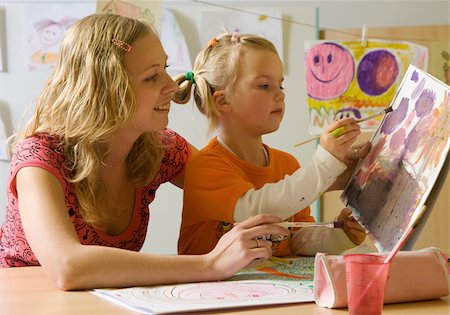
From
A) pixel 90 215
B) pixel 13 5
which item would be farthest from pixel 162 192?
pixel 90 215

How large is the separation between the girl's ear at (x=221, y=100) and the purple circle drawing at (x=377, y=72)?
126cm

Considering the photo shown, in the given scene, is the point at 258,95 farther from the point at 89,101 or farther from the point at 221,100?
the point at 89,101

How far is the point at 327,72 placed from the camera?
2732 mm

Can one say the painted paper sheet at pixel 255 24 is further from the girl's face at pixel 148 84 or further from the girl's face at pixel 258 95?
the girl's face at pixel 148 84

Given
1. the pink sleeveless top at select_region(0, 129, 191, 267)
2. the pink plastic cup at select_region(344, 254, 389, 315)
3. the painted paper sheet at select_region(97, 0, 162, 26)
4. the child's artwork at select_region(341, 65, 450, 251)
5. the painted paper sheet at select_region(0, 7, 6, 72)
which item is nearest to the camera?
the pink plastic cup at select_region(344, 254, 389, 315)

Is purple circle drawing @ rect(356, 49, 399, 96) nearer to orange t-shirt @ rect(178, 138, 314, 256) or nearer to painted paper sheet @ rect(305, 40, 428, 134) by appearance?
painted paper sheet @ rect(305, 40, 428, 134)

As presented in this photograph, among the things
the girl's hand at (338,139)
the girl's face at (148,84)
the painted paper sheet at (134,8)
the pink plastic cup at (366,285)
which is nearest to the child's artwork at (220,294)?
the pink plastic cup at (366,285)

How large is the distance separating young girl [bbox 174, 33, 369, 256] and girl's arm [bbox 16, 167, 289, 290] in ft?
0.52

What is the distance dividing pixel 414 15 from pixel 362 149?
5.00 ft

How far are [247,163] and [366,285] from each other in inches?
27.2

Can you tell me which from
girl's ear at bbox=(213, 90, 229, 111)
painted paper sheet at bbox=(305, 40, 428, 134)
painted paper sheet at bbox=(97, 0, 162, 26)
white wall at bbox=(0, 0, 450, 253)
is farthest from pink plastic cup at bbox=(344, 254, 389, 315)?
painted paper sheet at bbox=(305, 40, 428, 134)

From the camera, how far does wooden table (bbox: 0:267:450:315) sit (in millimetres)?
930

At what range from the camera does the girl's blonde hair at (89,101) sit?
132cm

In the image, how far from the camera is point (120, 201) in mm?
1461
